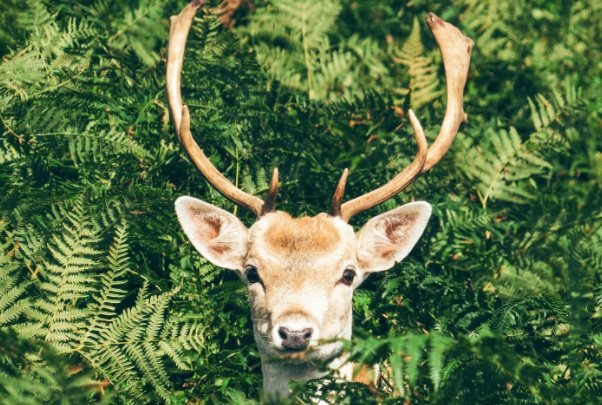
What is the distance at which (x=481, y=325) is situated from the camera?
5711 millimetres

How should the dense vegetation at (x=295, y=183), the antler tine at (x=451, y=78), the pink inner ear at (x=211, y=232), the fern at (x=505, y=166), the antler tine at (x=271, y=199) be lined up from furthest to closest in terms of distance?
the fern at (x=505, y=166)
the antler tine at (x=451, y=78)
the pink inner ear at (x=211, y=232)
the antler tine at (x=271, y=199)
the dense vegetation at (x=295, y=183)

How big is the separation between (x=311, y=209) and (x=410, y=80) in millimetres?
2248

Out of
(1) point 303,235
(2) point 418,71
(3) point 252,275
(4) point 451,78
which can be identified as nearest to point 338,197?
(1) point 303,235

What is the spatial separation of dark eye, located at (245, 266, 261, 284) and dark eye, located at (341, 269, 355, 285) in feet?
1.72

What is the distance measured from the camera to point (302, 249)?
18.9ft

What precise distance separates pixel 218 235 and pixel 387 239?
1098 mm

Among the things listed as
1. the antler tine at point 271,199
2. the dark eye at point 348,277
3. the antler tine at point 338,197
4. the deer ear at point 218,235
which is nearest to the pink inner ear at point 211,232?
the deer ear at point 218,235

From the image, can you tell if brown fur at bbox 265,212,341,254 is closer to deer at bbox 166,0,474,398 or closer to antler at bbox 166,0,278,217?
deer at bbox 166,0,474,398

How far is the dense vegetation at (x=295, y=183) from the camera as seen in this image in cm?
538

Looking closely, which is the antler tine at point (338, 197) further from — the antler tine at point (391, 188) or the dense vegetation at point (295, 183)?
the dense vegetation at point (295, 183)

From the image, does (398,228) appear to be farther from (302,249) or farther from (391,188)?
(302,249)

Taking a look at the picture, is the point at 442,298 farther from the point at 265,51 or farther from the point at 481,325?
the point at 265,51

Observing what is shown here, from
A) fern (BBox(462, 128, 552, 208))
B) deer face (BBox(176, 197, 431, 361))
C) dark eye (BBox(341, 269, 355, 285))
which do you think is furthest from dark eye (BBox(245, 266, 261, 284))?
fern (BBox(462, 128, 552, 208))

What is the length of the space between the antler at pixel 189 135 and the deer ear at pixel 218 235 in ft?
0.54
